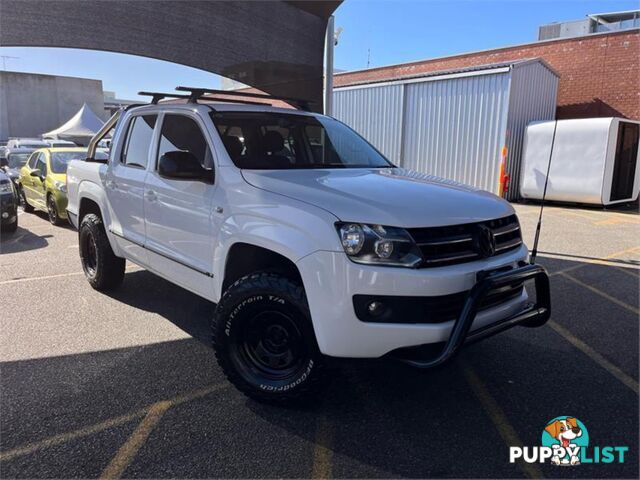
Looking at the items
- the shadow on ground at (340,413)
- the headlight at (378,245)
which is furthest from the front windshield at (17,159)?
the headlight at (378,245)

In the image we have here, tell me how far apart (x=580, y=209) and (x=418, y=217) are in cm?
1184

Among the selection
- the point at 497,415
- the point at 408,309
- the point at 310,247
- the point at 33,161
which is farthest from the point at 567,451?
the point at 33,161

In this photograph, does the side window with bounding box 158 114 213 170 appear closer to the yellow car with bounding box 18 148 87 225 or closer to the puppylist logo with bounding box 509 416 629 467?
the puppylist logo with bounding box 509 416 629 467

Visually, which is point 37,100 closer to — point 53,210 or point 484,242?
point 53,210

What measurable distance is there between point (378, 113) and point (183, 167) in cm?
1400

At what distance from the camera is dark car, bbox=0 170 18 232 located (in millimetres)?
8992

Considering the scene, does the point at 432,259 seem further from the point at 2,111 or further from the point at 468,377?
the point at 2,111

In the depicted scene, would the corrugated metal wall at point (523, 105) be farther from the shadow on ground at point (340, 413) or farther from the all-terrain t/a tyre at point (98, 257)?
the all-terrain t/a tyre at point (98, 257)

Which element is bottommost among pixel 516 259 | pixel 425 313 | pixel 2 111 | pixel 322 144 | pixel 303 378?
pixel 303 378

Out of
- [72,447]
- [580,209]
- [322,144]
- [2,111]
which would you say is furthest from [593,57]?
[2,111]

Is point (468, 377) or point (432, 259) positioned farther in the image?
point (468, 377)

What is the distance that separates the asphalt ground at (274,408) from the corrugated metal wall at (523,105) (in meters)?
9.59

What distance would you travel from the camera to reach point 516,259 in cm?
326

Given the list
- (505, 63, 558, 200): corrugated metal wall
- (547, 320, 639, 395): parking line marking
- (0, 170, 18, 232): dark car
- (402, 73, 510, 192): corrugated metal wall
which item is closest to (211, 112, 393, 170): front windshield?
(547, 320, 639, 395): parking line marking
